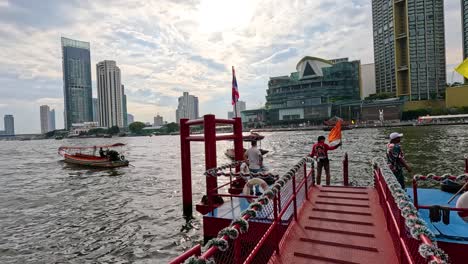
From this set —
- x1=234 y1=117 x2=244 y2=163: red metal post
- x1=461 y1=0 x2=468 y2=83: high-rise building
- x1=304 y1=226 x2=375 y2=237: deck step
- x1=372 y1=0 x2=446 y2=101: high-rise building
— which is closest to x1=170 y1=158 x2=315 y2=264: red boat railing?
x1=304 y1=226 x2=375 y2=237: deck step

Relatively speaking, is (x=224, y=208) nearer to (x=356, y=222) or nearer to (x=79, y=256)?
(x=356, y=222)

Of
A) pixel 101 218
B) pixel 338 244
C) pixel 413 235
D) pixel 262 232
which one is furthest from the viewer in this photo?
pixel 101 218

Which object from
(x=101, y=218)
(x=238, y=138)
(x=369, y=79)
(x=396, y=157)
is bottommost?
(x=101, y=218)

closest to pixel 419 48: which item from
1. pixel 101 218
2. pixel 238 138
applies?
pixel 238 138

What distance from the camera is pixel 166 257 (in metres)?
9.14

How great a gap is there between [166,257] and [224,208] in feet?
8.94

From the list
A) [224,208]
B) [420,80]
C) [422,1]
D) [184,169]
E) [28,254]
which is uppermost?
[422,1]

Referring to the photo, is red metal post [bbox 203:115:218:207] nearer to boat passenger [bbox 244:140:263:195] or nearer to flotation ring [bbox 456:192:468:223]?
boat passenger [bbox 244:140:263:195]

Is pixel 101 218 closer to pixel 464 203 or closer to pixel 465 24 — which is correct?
pixel 464 203

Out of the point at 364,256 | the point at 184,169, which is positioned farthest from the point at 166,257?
the point at 364,256

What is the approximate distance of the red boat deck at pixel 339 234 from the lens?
4758mm

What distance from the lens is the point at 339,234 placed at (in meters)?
5.58

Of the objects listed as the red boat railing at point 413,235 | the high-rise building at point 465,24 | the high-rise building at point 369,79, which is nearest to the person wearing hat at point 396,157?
the red boat railing at point 413,235

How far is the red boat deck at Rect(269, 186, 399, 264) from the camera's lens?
4758 mm
